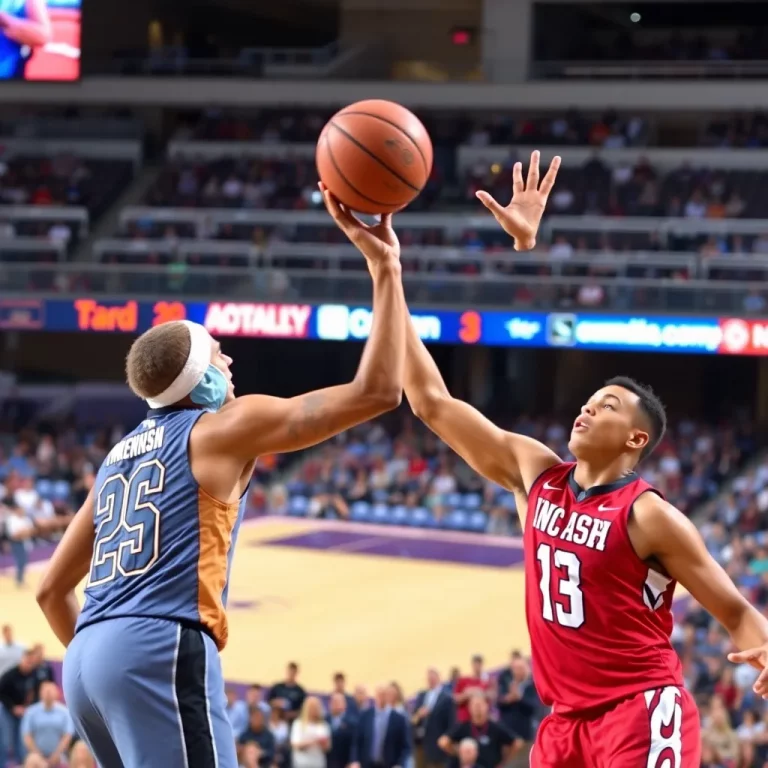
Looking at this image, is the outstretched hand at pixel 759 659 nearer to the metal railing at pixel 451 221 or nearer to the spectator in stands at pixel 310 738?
the spectator in stands at pixel 310 738

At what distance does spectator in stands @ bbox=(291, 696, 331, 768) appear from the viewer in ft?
31.3

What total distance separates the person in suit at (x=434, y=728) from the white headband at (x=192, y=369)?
21.4 feet

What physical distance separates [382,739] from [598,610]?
619 cm

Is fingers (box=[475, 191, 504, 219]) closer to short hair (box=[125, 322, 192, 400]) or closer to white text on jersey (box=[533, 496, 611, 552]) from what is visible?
white text on jersey (box=[533, 496, 611, 552])

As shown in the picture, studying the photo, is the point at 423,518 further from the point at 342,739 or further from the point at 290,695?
the point at 342,739

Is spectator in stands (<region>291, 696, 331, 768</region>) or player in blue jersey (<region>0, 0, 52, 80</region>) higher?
player in blue jersey (<region>0, 0, 52, 80</region>)

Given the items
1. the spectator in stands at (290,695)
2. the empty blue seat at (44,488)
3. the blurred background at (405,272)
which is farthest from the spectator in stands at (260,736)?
the empty blue seat at (44,488)

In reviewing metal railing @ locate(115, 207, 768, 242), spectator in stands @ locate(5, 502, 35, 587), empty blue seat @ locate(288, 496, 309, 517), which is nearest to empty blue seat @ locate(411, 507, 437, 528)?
empty blue seat @ locate(288, 496, 309, 517)

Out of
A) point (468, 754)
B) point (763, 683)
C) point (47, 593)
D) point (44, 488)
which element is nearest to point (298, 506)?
point (44, 488)

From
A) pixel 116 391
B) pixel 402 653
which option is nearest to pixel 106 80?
pixel 116 391

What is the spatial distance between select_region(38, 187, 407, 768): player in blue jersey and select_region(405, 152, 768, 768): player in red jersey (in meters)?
0.98

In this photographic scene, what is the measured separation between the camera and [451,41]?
29859 millimetres

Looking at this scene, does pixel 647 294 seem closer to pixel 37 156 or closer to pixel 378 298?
pixel 37 156

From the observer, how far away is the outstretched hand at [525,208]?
416cm
